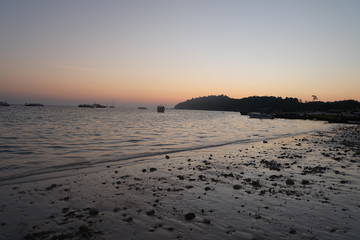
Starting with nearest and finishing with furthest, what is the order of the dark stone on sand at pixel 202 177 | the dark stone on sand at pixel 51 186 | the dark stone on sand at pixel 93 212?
the dark stone on sand at pixel 93 212 < the dark stone on sand at pixel 51 186 < the dark stone on sand at pixel 202 177

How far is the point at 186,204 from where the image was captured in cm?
859

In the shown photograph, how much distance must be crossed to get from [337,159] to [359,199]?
32.3 feet

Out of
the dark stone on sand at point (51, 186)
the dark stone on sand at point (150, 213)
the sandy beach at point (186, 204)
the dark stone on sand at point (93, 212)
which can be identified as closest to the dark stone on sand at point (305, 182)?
the sandy beach at point (186, 204)

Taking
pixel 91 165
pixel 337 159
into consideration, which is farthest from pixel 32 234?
pixel 337 159

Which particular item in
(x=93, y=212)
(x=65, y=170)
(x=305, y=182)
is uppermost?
(x=93, y=212)

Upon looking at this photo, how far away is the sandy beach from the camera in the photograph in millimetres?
6445

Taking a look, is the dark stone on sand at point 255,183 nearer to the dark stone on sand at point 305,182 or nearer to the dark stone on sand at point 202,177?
the dark stone on sand at point 305,182

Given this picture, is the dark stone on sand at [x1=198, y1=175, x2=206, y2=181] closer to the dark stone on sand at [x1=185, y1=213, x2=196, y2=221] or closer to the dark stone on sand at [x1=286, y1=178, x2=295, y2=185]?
the dark stone on sand at [x1=286, y1=178, x2=295, y2=185]

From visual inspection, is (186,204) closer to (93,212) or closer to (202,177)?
(93,212)

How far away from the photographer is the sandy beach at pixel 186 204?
645 cm

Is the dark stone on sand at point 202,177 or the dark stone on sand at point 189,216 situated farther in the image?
the dark stone on sand at point 202,177

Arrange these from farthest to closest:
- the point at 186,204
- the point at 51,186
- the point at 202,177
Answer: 1. the point at 202,177
2. the point at 51,186
3. the point at 186,204

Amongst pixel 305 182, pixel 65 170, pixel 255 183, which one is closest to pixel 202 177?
pixel 255 183

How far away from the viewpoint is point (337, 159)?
17.9 m
